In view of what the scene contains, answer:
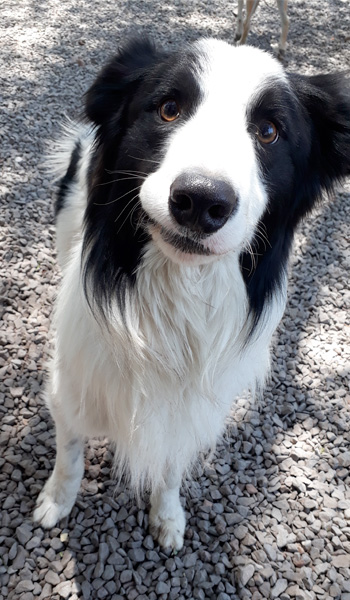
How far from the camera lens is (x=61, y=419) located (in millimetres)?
2047

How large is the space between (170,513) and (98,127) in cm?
164

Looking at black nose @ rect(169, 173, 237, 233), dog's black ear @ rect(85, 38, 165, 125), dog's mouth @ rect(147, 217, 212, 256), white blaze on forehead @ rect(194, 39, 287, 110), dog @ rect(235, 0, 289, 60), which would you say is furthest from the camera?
dog @ rect(235, 0, 289, 60)

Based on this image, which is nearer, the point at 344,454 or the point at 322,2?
the point at 344,454

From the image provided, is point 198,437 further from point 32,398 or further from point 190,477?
point 32,398

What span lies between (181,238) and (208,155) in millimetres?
229

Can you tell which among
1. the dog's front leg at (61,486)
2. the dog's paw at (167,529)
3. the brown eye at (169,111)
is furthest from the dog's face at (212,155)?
the dog's paw at (167,529)

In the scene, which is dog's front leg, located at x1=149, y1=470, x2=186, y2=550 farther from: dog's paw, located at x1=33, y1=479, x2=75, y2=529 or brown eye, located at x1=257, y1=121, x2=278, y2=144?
brown eye, located at x1=257, y1=121, x2=278, y2=144

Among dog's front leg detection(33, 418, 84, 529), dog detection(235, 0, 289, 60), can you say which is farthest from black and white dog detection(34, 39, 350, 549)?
dog detection(235, 0, 289, 60)

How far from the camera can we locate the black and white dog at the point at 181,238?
56.1 inches

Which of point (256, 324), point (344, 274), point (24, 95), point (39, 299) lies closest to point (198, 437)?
point (256, 324)

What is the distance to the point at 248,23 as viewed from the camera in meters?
5.90

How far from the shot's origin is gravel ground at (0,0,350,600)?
2.16 metres

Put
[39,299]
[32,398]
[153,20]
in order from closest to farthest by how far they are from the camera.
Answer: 1. [32,398]
2. [39,299]
3. [153,20]

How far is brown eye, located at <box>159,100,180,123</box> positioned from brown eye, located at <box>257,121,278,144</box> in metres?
0.26
